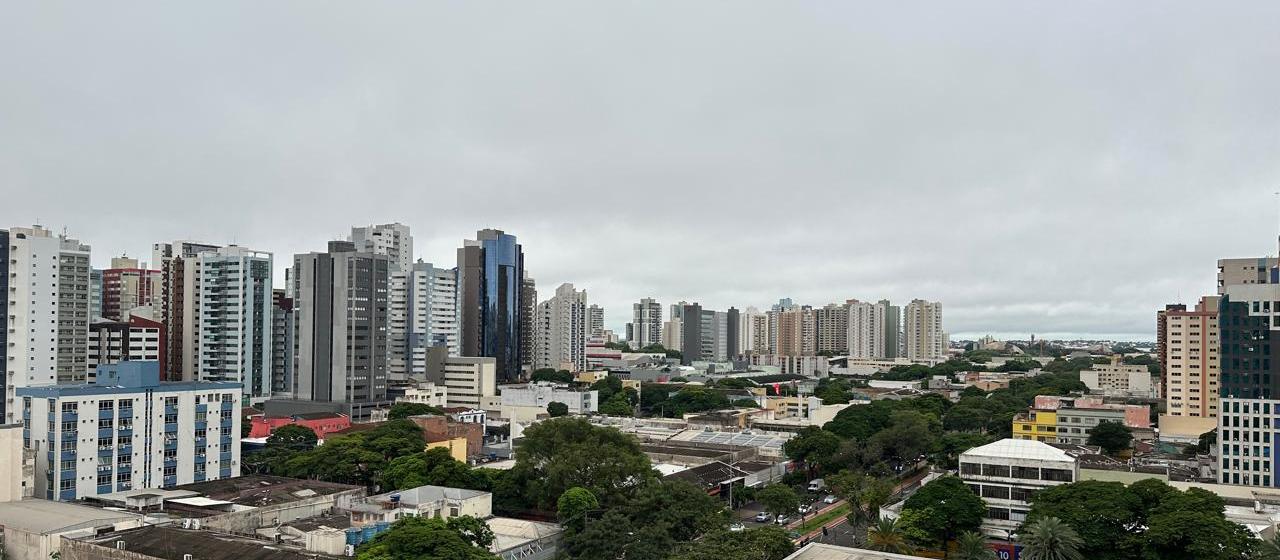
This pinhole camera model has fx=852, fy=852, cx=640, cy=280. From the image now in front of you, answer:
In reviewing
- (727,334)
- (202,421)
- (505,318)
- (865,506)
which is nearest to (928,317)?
(727,334)

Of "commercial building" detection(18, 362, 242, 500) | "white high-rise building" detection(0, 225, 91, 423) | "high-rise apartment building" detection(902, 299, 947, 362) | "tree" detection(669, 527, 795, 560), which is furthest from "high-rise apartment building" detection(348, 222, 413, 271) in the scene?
"high-rise apartment building" detection(902, 299, 947, 362)

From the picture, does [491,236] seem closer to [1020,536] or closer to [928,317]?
[1020,536]

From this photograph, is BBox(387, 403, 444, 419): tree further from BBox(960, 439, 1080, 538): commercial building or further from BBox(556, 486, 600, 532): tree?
BBox(960, 439, 1080, 538): commercial building

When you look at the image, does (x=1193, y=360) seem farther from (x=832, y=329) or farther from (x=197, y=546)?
(x=832, y=329)

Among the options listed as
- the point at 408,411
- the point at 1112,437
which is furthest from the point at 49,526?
the point at 1112,437

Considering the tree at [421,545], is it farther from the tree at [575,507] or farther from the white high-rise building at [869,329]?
the white high-rise building at [869,329]

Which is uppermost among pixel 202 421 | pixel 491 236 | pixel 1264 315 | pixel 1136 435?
pixel 491 236

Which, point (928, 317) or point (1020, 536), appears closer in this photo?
point (1020, 536)
